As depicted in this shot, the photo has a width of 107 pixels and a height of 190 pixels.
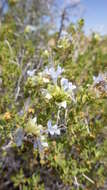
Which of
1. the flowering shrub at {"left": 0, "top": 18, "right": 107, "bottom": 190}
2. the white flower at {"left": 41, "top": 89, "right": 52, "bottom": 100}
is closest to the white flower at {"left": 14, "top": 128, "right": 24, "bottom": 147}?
the flowering shrub at {"left": 0, "top": 18, "right": 107, "bottom": 190}

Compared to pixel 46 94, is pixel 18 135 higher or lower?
lower

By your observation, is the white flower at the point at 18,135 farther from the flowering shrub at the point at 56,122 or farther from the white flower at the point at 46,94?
the white flower at the point at 46,94

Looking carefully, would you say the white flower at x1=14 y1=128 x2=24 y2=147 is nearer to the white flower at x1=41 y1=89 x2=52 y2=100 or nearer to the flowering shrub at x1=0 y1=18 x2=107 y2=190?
the flowering shrub at x1=0 y1=18 x2=107 y2=190

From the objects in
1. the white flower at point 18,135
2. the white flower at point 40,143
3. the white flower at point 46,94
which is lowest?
the white flower at point 40,143

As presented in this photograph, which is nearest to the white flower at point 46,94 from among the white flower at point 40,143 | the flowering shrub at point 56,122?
the flowering shrub at point 56,122

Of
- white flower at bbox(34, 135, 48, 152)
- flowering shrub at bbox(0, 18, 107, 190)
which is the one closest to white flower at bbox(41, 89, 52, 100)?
flowering shrub at bbox(0, 18, 107, 190)

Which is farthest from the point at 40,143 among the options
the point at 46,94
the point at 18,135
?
the point at 46,94

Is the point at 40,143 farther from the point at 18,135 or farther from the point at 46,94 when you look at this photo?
the point at 46,94

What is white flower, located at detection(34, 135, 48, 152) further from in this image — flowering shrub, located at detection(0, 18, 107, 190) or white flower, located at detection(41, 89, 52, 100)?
white flower, located at detection(41, 89, 52, 100)

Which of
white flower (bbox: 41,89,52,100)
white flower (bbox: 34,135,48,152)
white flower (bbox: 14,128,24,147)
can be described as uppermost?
white flower (bbox: 41,89,52,100)

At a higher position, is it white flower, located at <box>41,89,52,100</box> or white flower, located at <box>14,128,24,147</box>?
white flower, located at <box>41,89,52,100</box>

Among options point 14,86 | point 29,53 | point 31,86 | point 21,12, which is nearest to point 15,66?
point 14,86
